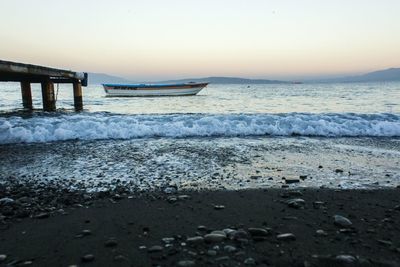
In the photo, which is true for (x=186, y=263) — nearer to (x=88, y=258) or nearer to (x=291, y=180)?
(x=88, y=258)

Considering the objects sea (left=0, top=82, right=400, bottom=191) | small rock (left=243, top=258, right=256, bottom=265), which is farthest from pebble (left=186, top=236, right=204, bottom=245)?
sea (left=0, top=82, right=400, bottom=191)

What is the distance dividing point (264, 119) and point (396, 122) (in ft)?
15.4

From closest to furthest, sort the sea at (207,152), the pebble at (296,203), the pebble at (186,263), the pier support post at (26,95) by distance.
→ the pebble at (186,263) < the pebble at (296,203) < the sea at (207,152) < the pier support post at (26,95)

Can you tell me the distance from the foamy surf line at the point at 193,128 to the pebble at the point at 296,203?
257 inches

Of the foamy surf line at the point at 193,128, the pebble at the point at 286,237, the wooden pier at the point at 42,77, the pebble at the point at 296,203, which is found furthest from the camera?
the wooden pier at the point at 42,77

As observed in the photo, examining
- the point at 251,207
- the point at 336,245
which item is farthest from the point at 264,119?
the point at 336,245

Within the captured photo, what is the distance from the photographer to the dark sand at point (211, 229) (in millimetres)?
2549

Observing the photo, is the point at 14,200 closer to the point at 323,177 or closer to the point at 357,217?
the point at 357,217

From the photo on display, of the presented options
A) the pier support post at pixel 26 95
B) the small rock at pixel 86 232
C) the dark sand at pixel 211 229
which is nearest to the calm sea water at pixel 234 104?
the pier support post at pixel 26 95

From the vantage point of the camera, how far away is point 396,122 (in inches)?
436

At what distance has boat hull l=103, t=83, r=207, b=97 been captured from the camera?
41.1 m

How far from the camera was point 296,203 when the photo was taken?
3.84 m

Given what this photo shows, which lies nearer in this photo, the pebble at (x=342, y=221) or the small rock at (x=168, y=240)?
the small rock at (x=168, y=240)

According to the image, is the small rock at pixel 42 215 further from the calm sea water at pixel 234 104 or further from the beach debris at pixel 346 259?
the calm sea water at pixel 234 104
